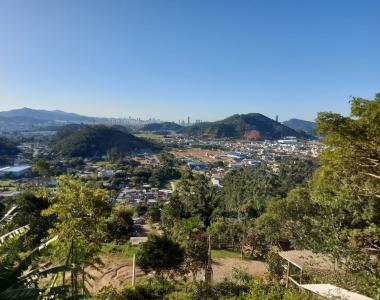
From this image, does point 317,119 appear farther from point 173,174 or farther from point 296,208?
point 173,174

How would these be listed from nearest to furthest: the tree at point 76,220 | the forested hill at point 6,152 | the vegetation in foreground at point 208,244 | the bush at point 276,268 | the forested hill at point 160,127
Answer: the vegetation in foreground at point 208,244
the tree at point 76,220
the bush at point 276,268
the forested hill at point 6,152
the forested hill at point 160,127

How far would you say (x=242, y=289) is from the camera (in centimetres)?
796

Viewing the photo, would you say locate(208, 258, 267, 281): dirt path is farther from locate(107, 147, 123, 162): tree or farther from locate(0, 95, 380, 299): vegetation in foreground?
locate(107, 147, 123, 162): tree

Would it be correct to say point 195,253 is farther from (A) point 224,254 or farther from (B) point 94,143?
(B) point 94,143

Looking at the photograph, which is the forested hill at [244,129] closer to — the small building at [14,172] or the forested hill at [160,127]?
the forested hill at [160,127]

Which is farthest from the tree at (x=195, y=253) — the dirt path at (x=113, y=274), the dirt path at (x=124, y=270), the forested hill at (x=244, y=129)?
the forested hill at (x=244, y=129)

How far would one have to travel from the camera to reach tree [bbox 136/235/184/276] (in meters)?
7.82

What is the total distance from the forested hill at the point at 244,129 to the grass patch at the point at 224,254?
355 feet

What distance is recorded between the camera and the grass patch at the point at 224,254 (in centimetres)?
1260

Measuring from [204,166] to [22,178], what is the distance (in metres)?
29.4

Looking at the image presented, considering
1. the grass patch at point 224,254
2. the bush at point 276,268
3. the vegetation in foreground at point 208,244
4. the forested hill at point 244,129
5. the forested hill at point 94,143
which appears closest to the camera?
the vegetation in foreground at point 208,244

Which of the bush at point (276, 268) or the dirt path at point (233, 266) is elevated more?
the bush at point (276, 268)

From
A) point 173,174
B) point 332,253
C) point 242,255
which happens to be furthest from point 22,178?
point 332,253

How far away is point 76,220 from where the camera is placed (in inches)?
→ 218
